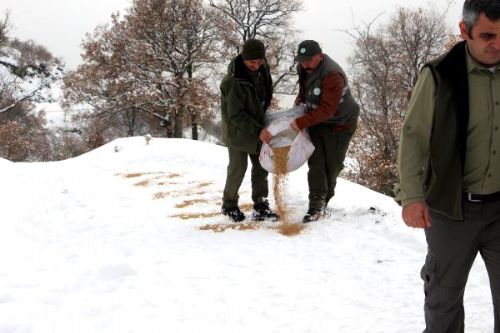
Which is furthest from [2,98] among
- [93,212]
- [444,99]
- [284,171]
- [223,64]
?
[444,99]

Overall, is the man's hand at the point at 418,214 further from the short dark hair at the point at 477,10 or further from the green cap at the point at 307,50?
the green cap at the point at 307,50

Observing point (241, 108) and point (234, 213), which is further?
point (234, 213)

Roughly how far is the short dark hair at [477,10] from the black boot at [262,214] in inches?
128

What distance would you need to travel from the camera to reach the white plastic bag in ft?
14.2

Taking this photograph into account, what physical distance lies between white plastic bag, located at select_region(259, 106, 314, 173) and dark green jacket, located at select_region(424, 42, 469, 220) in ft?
7.90

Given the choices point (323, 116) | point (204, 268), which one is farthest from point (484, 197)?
point (323, 116)

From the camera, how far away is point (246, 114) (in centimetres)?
438

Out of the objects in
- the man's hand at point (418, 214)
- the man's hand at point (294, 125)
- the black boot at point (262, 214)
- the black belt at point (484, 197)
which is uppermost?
the man's hand at point (294, 125)

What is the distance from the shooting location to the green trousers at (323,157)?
4.52 m

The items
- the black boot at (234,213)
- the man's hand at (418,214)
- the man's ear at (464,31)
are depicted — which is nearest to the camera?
the man's ear at (464,31)

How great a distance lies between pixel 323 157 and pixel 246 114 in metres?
0.89

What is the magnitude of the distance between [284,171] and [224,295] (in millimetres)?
1628

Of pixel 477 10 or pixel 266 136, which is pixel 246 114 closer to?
pixel 266 136

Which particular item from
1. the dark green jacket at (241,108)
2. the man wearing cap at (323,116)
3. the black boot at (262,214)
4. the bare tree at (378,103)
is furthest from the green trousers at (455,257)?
the bare tree at (378,103)
